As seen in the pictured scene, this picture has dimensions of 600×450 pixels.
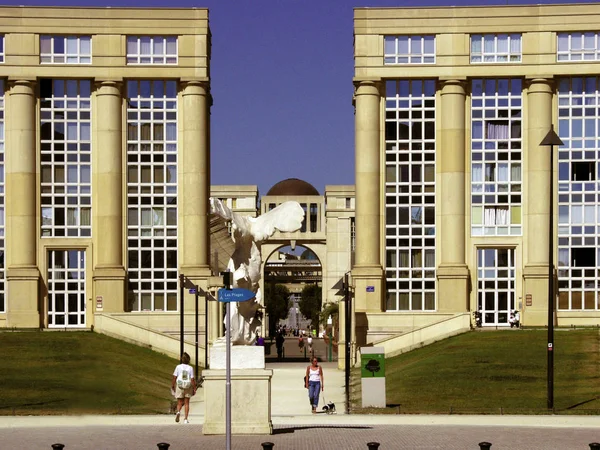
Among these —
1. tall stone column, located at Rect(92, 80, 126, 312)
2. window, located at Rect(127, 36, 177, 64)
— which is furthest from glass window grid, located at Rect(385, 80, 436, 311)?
tall stone column, located at Rect(92, 80, 126, 312)

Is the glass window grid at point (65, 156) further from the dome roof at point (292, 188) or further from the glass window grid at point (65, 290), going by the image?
the dome roof at point (292, 188)

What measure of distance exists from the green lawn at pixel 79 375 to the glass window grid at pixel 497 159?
21.4 m

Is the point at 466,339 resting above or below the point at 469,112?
below

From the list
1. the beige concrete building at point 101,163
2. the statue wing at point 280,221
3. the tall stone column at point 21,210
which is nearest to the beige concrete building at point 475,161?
the beige concrete building at point 101,163

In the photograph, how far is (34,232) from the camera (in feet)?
245

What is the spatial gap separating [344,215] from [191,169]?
213ft

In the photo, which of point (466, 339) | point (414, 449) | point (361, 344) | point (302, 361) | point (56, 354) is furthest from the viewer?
point (302, 361)

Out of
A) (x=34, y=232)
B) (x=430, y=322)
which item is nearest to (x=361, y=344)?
(x=430, y=322)

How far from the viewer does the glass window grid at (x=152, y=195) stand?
248 feet

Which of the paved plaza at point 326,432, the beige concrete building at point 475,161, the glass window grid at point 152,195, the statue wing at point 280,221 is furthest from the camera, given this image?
the glass window grid at point 152,195

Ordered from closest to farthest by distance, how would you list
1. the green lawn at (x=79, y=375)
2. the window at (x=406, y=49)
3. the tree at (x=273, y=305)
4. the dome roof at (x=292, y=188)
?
1. the green lawn at (x=79, y=375)
2. the window at (x=406, y=49)
3. the tree at (x=273, y=305)
4. the dome roof at (x=292, y=188)

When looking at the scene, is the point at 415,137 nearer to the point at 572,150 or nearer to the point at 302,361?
the point at 572,150

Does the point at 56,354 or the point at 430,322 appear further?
the point at 430,322

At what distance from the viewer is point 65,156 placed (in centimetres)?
7550
